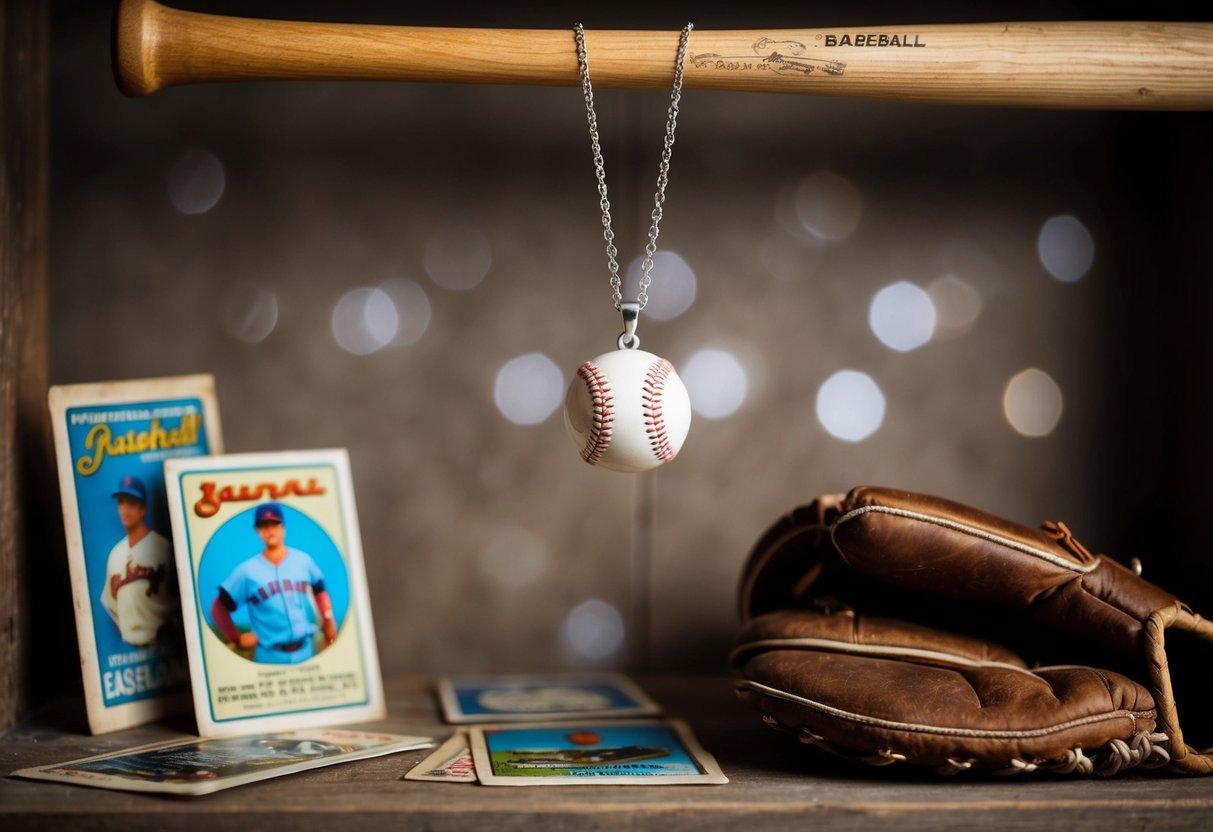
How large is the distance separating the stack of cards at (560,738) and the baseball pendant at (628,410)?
0.40 meters

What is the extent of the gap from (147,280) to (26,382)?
0.91ft

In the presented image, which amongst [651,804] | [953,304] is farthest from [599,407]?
[953,304]

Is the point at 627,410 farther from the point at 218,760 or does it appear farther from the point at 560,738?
the point at 218,760

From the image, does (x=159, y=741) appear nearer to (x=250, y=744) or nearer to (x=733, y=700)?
(x=250, y=744)

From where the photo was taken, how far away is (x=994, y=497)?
183 centimetres

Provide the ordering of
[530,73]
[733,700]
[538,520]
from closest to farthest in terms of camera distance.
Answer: [530,73] < [733,700] < [538,520]

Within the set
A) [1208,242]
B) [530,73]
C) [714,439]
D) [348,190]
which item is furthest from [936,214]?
[348,190]

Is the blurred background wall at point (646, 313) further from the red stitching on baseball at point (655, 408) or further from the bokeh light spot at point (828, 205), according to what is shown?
the red stitching on baseball at point (655, 408)

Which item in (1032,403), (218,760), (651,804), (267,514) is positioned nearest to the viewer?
(651,804)

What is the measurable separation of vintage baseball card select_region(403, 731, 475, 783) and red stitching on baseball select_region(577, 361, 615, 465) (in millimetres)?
455

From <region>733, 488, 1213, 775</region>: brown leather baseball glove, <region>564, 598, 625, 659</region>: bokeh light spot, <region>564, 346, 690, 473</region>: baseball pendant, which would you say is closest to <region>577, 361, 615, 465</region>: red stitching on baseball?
<region>564, 346, 690, 473</region>: baseball pendant

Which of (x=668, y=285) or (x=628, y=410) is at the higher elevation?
(x=668, y=285)

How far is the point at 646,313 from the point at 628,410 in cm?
61

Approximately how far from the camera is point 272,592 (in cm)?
149
